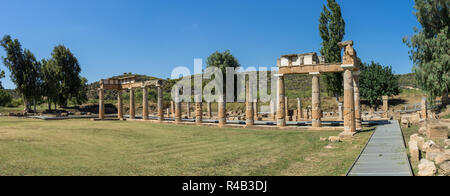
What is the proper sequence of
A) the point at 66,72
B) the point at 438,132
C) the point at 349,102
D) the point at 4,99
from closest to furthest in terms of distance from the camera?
the point at 438,132, the point at 349,102, the point at 66,72, the point at 4,99

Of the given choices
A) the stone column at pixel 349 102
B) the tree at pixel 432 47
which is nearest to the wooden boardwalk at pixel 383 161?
the stone column at pixel 349 102

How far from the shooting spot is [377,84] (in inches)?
1781

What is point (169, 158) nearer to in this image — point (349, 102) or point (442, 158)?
point (442, 158)

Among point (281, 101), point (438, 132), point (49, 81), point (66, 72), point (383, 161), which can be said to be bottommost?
point (383, 161)

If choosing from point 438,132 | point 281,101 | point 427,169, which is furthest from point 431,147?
point 281,101

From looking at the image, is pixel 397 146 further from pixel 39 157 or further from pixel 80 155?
pixel 39 157

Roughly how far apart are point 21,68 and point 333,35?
42013 millimetres

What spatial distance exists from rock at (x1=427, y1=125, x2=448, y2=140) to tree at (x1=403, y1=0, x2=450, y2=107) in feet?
52.6

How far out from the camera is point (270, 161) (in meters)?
10.7

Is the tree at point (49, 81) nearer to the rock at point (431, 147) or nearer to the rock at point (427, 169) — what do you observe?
the rock at point (431, 147)

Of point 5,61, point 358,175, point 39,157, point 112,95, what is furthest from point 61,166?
point 112,95

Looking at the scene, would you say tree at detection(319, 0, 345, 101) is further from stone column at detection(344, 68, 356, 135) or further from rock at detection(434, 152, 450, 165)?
rock at detection(434, 152, 450, 165)

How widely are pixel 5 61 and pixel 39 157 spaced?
3865cm

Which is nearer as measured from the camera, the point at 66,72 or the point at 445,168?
the point at 445,168
